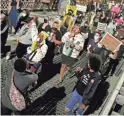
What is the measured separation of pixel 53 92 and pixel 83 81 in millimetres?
2840

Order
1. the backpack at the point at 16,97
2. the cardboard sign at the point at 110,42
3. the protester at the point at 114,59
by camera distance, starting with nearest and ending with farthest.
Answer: the backpack at the point at 16,97 < the cardboard sign at the point at 110,42 < the protester at the point at 114,59

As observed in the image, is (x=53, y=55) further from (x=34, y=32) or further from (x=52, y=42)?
(x=34, y=32)

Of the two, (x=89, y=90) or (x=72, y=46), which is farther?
(x=72, y=46)

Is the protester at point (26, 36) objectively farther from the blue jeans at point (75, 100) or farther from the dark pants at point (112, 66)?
the blue jeans at point (75, 100)

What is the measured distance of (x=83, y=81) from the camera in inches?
346

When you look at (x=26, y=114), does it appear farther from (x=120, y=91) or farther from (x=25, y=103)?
(x=120, y=91)

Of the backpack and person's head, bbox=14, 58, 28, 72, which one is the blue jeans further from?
person's head, bbox=14, 58, 28, 72

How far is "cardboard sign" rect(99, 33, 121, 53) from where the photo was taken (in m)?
12.4

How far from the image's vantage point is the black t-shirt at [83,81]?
8648 millimetres

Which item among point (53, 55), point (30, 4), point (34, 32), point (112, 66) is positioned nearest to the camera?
point (34, 32)

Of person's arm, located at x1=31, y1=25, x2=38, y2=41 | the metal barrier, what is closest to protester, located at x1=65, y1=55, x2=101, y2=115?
the metal barrier

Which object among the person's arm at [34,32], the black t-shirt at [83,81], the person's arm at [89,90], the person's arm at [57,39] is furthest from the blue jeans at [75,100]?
the person's arm at [57,39]

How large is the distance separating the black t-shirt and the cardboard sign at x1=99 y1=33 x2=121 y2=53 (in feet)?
12.6

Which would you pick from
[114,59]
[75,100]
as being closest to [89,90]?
[75,100]
